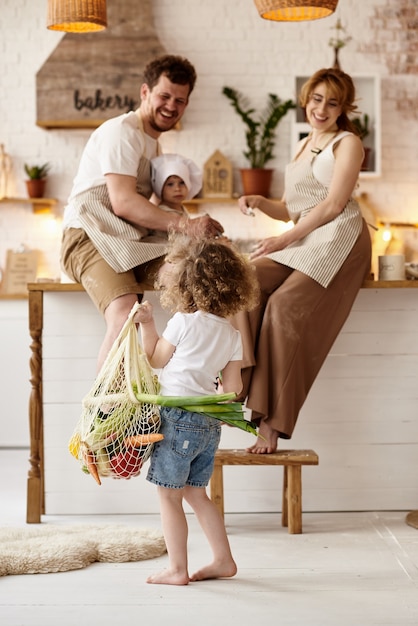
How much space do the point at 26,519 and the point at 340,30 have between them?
4.21 meters

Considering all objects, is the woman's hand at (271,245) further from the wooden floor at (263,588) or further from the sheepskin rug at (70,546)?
the sheepskin rug at (70,546)

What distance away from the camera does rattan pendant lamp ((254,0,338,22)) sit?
154 inches

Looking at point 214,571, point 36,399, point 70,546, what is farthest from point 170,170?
point 214,571

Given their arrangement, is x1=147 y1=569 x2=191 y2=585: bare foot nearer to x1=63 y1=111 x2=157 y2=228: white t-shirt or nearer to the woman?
the woman

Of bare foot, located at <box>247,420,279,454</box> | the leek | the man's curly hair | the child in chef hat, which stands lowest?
bare foot, located at <box>247,420,279,454</box>

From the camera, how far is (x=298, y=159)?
13.6 feet

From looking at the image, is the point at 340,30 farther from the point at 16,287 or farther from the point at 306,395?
the point at 306,395

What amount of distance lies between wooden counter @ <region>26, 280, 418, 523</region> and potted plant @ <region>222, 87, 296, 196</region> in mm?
2653

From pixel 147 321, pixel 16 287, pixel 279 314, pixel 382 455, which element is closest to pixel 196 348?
pixel 147 321

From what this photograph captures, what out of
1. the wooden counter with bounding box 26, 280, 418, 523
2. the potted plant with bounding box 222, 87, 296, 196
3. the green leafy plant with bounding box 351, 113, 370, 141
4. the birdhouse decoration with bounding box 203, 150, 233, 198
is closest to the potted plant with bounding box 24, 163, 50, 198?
the birdhouse decoration with bounding box 203, 150, 233, 198

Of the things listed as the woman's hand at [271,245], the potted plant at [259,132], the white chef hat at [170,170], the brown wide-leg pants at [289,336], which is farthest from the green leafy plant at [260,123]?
the brown wide-leg pants at [289,336]

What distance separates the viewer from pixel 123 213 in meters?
3.84

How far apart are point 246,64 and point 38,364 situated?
3.40 meters

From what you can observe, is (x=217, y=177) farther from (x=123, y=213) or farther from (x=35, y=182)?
(x=123, y=213)
